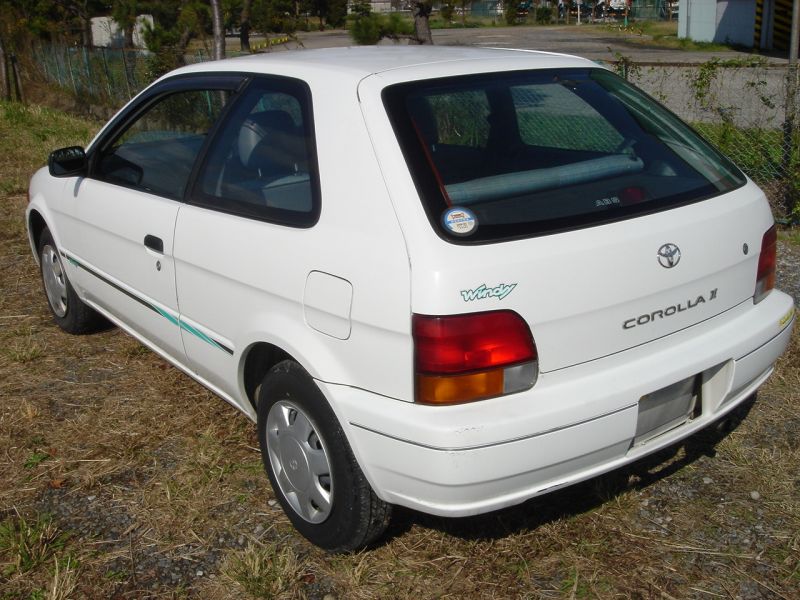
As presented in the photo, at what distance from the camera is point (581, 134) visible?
12.5 ft

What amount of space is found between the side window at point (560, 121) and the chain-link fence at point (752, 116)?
2.66 metres

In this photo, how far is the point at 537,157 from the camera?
3.01 m

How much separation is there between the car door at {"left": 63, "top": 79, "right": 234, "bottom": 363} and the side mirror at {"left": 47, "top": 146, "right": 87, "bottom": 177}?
0.05 meters

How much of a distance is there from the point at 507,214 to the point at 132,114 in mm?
2247

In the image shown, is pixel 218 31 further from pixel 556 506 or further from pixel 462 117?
pixel 556 506

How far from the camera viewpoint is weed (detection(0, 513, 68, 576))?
9.79 ft

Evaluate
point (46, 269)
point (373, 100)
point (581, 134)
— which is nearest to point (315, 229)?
point (373, 100)

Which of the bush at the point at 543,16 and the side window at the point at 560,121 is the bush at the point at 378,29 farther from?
→ the bush at the point at 543,16

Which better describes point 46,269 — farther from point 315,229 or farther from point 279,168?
point 315,229

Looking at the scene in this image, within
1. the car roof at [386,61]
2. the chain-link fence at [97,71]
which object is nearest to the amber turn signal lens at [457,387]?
the car roof at [386,61]

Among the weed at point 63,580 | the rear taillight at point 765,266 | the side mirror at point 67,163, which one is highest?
the side mirror at point 67,163

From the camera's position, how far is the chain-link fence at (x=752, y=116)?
629 centimetres

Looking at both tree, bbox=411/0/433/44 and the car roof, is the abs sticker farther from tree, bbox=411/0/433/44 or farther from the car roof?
tree, bbox=411/0/433/44

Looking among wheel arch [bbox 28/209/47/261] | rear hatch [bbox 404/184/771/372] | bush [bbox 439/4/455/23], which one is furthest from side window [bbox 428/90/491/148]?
bush [bbox 439/4/455/23]
